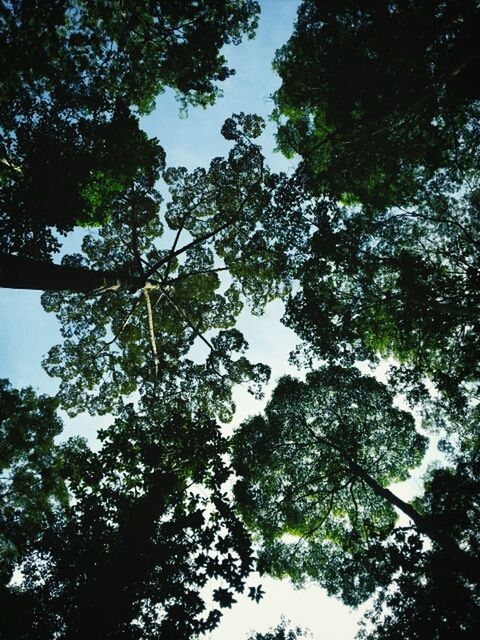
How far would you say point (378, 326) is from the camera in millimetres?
14656

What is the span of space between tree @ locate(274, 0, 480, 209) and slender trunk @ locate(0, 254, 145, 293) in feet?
25.3

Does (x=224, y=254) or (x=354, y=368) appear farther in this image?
(x=224, y=254)

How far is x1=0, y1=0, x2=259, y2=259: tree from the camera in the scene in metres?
10.5

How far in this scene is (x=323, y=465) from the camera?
47.9 ft

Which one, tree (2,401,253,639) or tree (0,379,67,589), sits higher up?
tree (0,379,67,589)

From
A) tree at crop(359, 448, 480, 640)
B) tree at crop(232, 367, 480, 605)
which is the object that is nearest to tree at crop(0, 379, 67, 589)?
tree at crop(232, 367, 480, 605)

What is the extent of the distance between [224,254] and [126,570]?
42.6ft

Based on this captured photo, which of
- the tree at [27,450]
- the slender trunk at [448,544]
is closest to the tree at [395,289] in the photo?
the slender trunk at [448,544]

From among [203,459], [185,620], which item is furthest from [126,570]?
[203,459]

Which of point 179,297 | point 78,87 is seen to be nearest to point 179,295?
point 179,297

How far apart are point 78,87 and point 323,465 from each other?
1590 cm

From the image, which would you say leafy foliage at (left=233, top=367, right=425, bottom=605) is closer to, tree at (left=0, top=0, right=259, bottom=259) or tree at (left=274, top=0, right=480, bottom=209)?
tree at (left=274, top=0, right=480, bottom=209)

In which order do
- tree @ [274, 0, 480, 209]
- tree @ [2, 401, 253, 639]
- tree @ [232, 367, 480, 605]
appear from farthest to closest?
tree @ [232, 367, 480, 605] → tree @ [274, 0, 480, 209] → tree @ [2, 401, 253, 639]

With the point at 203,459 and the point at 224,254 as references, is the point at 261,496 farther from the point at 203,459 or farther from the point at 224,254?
the point at 224,254
